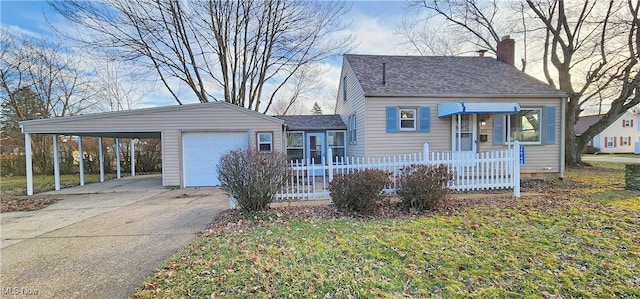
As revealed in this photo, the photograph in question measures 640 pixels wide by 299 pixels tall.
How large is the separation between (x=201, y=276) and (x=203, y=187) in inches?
316

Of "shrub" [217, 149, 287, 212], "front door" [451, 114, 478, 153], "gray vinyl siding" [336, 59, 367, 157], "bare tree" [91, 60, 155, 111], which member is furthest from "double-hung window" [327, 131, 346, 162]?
"bare tree" [91, 60, 155, 111]

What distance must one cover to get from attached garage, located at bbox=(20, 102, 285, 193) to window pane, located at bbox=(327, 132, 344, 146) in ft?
12.0

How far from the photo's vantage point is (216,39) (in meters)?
16.1

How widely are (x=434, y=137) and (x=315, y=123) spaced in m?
5.81

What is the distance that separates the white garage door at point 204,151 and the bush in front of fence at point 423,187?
6.86 m

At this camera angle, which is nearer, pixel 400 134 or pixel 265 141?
pixel 400 134

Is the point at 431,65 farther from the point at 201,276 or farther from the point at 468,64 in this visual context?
the point at 201,276

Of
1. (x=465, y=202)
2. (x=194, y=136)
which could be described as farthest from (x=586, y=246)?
(x=194, y=136)

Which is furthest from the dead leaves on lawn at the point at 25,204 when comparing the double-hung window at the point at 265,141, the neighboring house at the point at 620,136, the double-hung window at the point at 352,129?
the neighboring house at the point at 620,136

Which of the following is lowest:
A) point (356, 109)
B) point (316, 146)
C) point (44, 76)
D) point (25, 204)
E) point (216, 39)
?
point (25, 204)

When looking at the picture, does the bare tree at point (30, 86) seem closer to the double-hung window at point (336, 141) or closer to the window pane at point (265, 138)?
the window pane at point (265, 138)

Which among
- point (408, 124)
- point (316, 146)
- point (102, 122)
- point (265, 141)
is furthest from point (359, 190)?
point (102, 122)

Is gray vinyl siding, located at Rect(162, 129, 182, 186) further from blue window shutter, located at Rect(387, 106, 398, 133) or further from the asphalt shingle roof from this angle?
the asphalt shingle roof

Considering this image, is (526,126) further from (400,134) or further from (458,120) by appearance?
(400,134)
